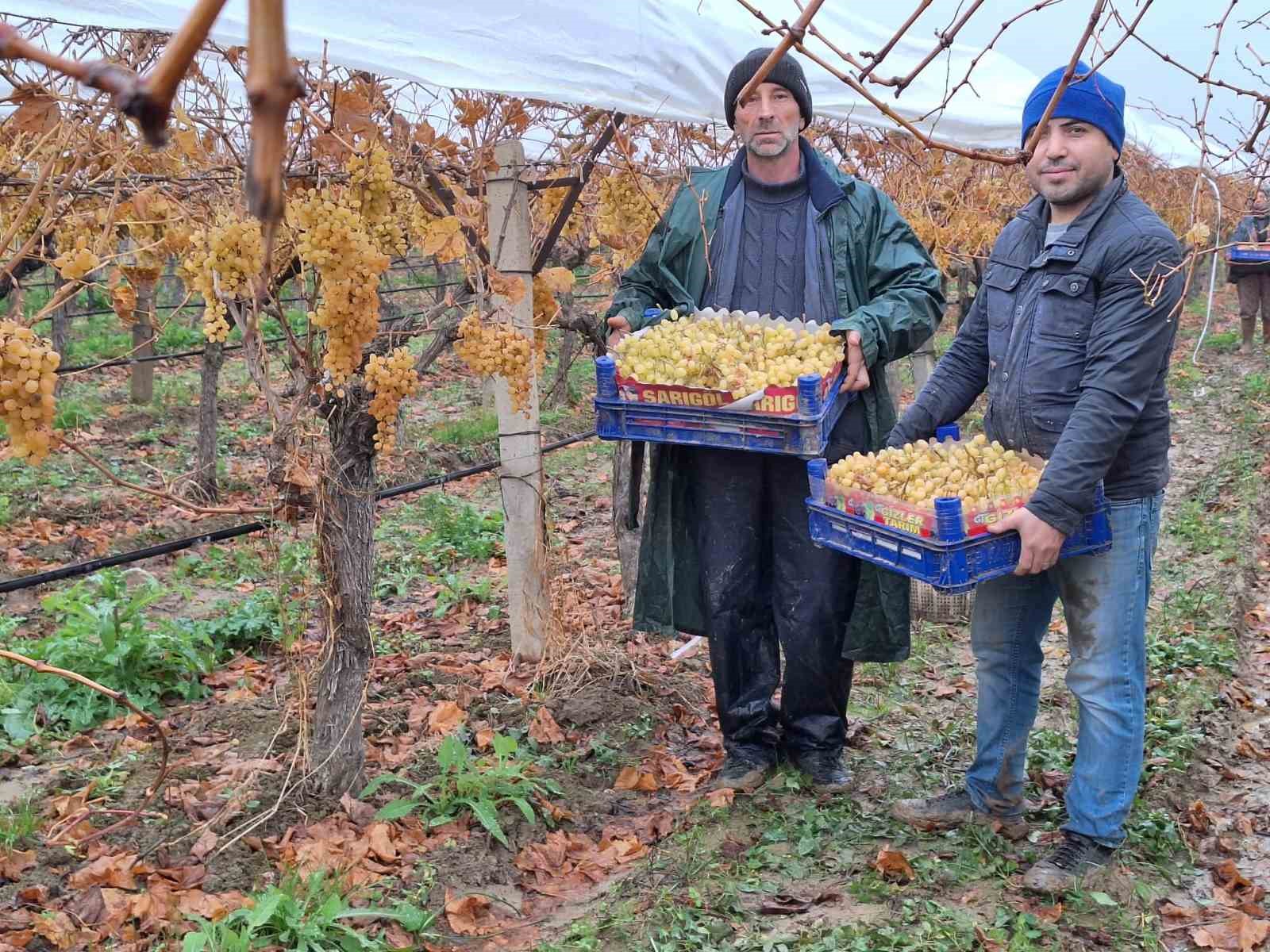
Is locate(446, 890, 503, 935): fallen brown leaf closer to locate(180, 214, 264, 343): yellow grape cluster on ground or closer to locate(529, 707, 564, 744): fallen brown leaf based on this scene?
locate(529, 707, 564, 744): fallen brown leaf

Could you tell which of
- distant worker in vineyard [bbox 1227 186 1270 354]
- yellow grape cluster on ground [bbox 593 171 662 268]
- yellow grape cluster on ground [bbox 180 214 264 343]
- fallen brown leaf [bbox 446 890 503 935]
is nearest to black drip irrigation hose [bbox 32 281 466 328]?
yellow grape cluster on ground [bbox 180 214 264 343]

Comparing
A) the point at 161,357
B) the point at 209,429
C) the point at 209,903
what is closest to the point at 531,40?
the point at 209,903

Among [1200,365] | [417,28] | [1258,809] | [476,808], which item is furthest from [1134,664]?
[1200,365]

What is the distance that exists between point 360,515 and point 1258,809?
2.84 m

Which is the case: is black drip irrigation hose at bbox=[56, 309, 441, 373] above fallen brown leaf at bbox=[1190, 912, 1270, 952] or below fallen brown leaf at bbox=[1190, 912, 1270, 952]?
above

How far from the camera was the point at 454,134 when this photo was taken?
477 cm

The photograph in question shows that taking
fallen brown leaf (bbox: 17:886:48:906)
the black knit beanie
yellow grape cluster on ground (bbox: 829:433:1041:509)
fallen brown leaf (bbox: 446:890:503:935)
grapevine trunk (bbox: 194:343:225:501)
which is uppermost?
the black knit beanie

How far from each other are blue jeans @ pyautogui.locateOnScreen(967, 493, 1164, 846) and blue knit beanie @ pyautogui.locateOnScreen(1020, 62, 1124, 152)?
88cm

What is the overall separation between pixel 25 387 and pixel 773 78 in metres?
2.09

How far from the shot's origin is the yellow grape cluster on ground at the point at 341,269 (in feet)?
8.65

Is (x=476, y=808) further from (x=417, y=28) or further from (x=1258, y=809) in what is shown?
(x=1258, y=809)

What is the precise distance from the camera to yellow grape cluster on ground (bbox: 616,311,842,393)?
3.14 metres

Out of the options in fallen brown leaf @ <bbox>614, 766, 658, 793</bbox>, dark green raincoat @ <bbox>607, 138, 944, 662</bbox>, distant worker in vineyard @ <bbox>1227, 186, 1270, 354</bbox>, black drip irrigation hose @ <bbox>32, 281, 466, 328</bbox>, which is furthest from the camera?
distant worker in vineyard @ <bbox>1227, 186, 1270, 354</bbox>

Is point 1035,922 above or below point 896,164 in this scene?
below
